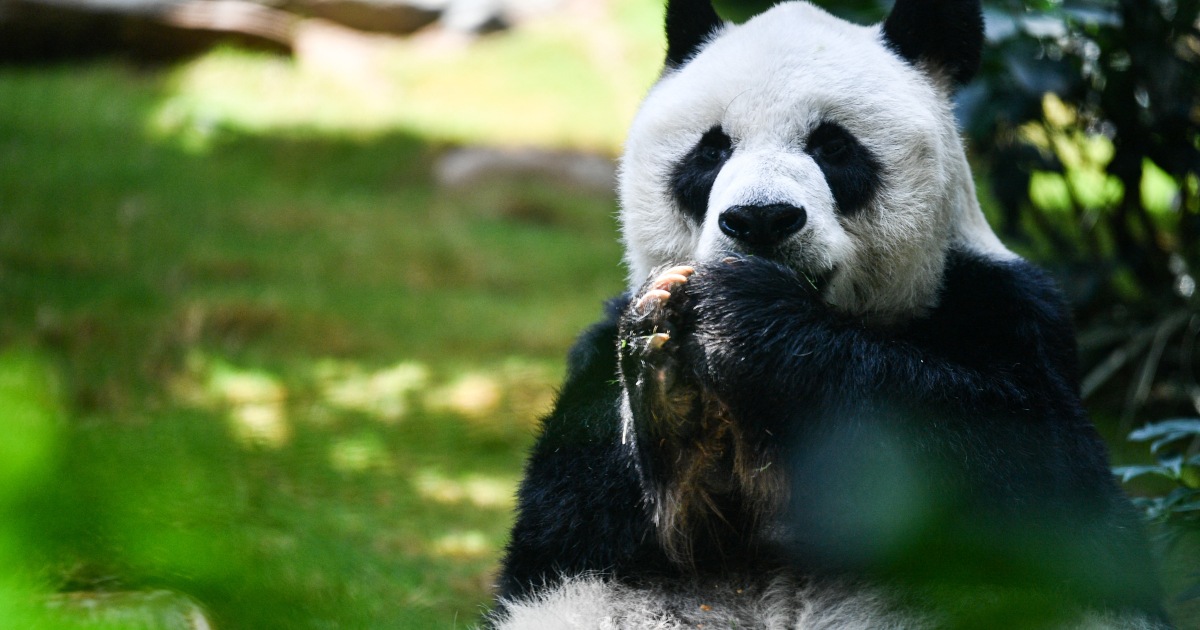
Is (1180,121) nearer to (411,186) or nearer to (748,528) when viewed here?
(748,528)

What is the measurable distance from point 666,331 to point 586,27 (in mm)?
16796

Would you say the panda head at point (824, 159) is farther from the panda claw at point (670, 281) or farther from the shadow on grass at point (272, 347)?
the shadow on grass at point (272, 347)

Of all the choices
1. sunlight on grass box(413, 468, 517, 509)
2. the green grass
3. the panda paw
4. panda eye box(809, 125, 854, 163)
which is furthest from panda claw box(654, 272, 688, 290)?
sunlight on grass box(413, 468, 517, 509)

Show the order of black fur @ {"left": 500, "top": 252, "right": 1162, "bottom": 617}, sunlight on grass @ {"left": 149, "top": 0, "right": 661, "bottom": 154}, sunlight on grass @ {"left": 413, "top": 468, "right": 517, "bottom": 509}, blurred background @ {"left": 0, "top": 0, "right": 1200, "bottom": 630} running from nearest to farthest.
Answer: black fur @ {"left": 500, "top": 252, "right": 1162, "bottom": 617}, blurred background @ {"left": 0, "top": 0, "right": 1200, "bottom": 630}, sunlight on grass @ {"left": 413, "top": 468, "right": 517, "bottom": 509}, sunlight on grass @ {"left": 149, "top": 0, "right": 661, "bottom": 154}

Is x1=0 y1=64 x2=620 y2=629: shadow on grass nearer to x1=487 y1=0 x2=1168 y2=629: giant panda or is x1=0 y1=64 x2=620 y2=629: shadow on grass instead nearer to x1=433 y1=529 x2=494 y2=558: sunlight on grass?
x1=433 y1=529 x2=494 y2=558: sunlight on grass

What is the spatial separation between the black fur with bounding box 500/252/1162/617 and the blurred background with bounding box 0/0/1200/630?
3.20ft

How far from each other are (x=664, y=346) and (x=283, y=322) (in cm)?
637

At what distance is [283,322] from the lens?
8891 mm

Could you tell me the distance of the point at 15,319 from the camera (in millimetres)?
7891

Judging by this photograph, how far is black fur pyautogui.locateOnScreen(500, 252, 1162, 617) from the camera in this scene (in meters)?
2.97

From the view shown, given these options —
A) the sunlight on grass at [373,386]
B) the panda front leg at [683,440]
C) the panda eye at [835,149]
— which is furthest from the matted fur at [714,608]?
the sunlight on grass at [373,386]

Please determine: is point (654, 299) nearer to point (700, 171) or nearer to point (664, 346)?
point (664, 346)

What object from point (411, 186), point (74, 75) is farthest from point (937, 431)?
point (74, 75)

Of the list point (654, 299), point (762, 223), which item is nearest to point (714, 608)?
point (654, 299)
